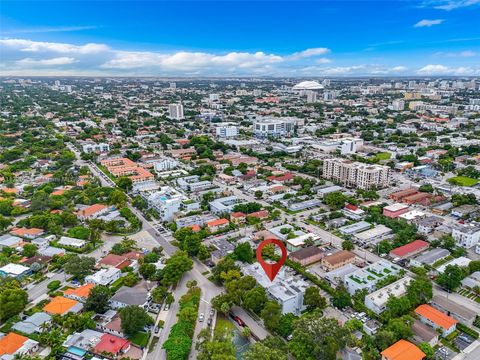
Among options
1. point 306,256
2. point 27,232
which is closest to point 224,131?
point 27,232

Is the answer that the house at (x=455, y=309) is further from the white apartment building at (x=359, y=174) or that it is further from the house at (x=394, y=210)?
the white apartment building at (x=359, y=174)

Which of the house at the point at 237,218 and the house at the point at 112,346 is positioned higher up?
the house at the point at 112,346

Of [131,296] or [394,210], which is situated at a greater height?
[131,296]

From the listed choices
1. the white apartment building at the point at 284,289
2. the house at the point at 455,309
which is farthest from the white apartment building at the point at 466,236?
the white apartment building at the point at 284,289

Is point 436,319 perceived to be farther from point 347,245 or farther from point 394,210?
point 394,210

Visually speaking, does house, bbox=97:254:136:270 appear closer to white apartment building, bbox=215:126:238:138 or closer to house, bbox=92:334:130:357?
house, bbox=92:334:130:357

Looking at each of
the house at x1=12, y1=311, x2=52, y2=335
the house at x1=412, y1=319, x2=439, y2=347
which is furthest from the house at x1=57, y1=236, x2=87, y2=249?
the house at x1=412, y1=319, x2=439, y2=347
